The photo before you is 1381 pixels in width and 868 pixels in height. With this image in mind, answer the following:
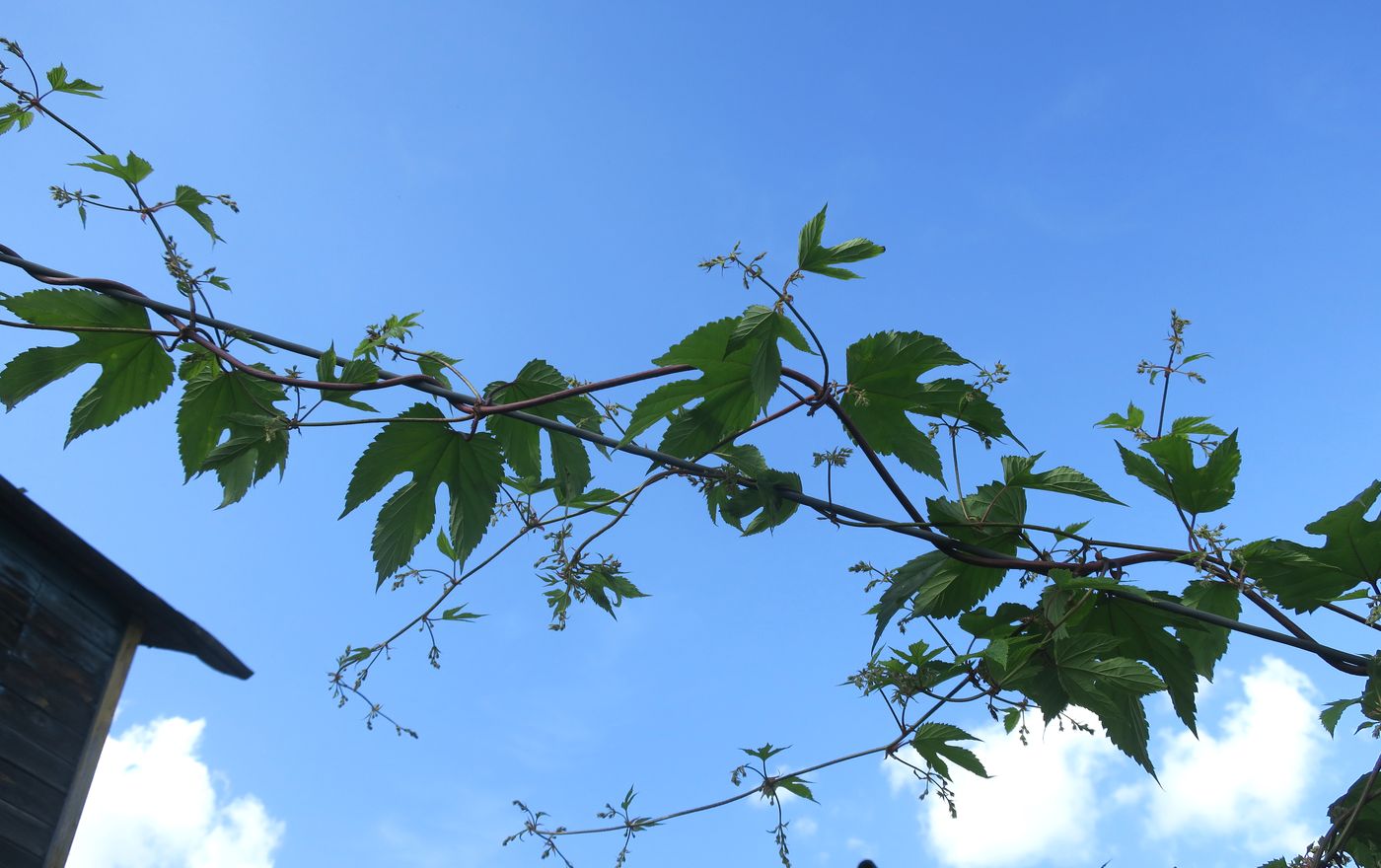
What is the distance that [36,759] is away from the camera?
8.07 metres

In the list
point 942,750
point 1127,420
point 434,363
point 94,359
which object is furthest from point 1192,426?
point 94,359

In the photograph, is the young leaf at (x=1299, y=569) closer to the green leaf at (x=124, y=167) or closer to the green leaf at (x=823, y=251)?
the green leaf at (x=823, y=251)

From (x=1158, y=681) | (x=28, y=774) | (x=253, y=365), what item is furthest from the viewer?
(x=28, y=774)

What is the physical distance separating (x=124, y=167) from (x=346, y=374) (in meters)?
0.87

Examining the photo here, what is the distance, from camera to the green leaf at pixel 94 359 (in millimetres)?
1980

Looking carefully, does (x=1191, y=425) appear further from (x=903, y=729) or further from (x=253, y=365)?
(x=253, y=365)

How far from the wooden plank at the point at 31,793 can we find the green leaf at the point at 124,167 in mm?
7784

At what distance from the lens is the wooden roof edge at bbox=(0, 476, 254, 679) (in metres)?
7.91

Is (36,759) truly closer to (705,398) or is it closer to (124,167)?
(124,167)

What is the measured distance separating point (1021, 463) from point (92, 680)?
985cm

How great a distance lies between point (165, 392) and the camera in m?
2.15

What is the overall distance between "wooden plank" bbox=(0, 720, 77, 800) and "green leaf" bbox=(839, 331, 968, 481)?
8.84 m

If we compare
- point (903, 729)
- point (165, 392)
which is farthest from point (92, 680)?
point (903, 729)

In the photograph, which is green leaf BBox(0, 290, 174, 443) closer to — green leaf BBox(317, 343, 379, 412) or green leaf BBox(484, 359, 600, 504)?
green leaf BBox(317, 343, 379, 412)
